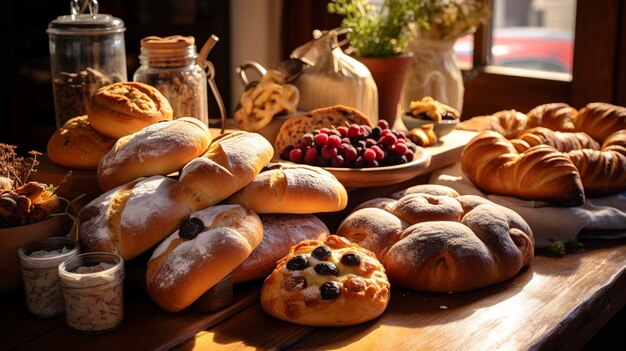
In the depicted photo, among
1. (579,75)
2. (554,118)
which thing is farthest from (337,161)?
(579,75)

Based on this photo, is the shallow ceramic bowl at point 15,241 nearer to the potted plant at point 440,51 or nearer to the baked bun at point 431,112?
the baked bun at point 431,112

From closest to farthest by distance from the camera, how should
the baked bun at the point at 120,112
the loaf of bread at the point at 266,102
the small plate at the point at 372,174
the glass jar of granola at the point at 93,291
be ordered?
the glass jar of granola at the point at 93,291 → the baked bun at the point at 120,112 → the small plate at the point at 372,174 → the loaf of bread at the point at 266,102

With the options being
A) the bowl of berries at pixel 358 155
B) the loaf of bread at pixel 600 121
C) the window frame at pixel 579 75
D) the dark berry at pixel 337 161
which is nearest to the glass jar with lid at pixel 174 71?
the bowl of berries at pixel 358 155

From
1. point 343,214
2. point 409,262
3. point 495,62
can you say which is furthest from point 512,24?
point 409,262

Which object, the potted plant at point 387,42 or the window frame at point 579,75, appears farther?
the window frame at point 579,75

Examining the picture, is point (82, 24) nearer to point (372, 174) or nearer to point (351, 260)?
point (372, 174)

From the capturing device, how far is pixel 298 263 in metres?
1.44

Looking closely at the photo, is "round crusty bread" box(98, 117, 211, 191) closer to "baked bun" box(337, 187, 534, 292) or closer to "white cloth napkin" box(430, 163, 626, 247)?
"baked bun" box(337, 187, 534, 292)

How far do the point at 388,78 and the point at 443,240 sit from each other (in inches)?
41.6

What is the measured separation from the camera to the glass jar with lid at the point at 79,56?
1.99m

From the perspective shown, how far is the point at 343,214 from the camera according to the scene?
1979mm

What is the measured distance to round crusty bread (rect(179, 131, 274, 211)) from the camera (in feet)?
4.85

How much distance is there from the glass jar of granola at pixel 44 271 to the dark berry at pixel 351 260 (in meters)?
0.50

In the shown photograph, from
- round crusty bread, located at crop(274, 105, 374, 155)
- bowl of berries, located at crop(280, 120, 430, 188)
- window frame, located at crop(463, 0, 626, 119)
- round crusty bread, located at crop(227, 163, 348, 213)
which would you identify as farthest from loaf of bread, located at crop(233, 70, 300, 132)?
window frame, located at crop(463, 0, 626, 119)
